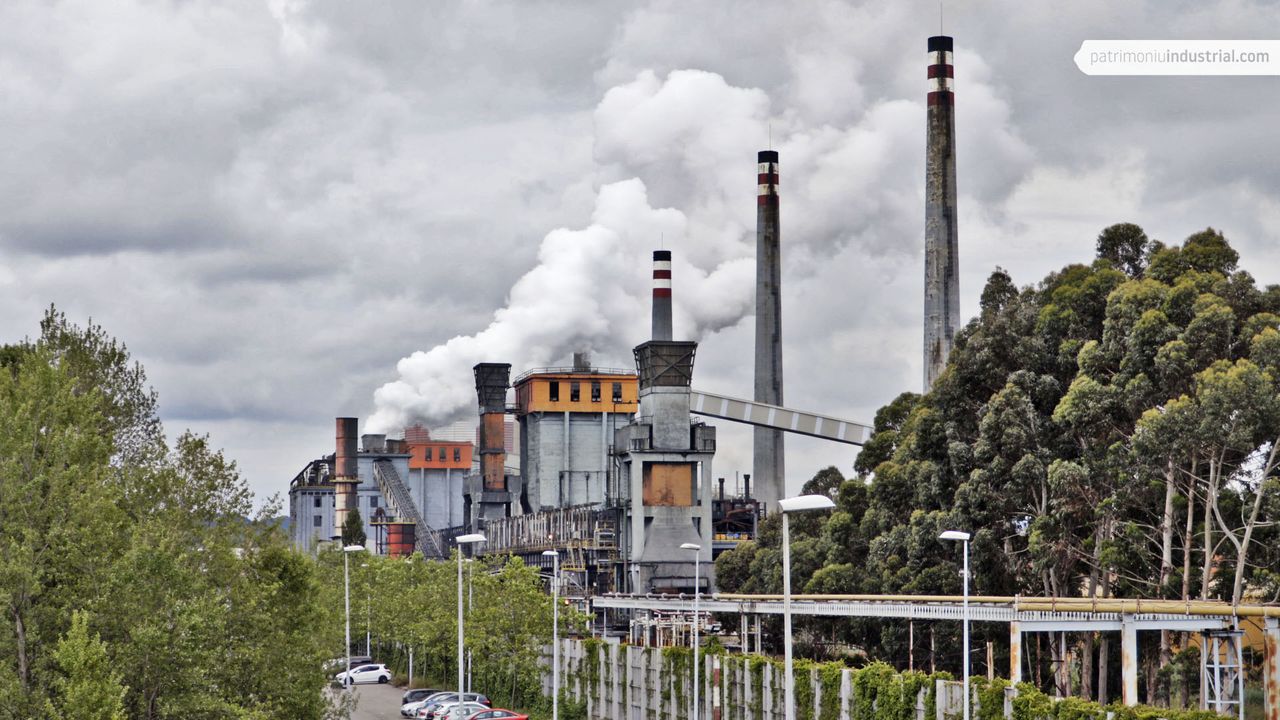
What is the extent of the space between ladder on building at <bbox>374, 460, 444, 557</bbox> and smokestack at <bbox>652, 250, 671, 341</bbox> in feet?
163

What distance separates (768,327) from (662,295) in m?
17.8

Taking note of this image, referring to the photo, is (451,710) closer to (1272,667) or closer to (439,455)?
(1272,667)

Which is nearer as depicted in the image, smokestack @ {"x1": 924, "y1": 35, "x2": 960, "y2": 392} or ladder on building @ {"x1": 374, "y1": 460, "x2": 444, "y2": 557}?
smokestack @ {"x1": 924, "y1": 35, "x2": 960, "y2": 392}

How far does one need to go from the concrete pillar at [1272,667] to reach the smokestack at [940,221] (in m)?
48.3

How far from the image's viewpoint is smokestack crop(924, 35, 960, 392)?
10656 cm

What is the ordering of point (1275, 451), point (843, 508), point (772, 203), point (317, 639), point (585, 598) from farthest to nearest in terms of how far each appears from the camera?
1. point (772, 203)
2. point (585, 598)
3. point (843, 508)
4. point (1275, 451)
5. point (317, 639)

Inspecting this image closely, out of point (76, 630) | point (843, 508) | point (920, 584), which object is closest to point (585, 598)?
point (843, 508)

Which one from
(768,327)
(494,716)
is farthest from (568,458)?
(494,716)

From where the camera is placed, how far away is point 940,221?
10731 centimetres

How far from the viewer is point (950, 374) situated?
83.4 meters

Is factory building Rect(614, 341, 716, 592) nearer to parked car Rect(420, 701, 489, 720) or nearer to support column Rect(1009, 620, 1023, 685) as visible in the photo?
parked car Rect(420, 701, 489, 720)

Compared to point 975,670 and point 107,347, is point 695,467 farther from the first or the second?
point 107,347

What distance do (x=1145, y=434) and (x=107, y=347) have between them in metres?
39.5

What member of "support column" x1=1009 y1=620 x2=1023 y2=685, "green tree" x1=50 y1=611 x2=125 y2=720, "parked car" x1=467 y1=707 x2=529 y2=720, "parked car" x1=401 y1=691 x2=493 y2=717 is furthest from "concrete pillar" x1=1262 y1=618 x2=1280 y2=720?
"green tree" x1=50 y1=611 x2=125 y2=720
